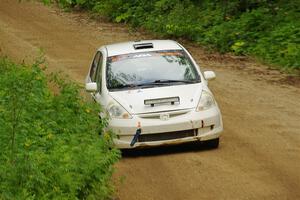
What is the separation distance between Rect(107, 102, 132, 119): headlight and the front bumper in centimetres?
7

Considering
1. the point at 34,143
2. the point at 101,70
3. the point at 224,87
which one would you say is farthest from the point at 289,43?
the point at 34,143

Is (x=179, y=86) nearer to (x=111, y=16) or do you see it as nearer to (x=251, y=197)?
(x=251, y=197)

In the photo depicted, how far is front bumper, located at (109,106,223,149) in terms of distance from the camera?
11.1m

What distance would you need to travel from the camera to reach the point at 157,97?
37.0 feet

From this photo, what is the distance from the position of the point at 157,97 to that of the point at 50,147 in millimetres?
3036

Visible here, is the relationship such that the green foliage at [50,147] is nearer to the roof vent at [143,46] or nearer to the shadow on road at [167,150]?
the shadow on road at [167,150]

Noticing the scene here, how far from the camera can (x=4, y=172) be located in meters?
7.16

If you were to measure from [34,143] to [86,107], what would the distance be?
203 centimetres

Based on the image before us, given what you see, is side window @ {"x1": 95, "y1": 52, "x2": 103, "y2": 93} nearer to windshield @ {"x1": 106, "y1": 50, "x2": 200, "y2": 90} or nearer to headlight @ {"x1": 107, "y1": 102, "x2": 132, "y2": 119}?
windshield @ {"x1": 106, "y1": 50, "x2": 200, "y2": 90}

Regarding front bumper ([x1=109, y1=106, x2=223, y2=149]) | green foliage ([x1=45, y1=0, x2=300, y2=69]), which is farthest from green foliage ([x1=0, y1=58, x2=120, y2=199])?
green foliage ([x1=45, y1=0, x2=300, y2=69])

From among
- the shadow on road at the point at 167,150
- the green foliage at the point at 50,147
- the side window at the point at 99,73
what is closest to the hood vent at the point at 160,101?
the shadow on road at the point at 167,150

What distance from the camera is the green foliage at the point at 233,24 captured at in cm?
2058

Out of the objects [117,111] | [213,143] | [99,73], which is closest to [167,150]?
[213,143]

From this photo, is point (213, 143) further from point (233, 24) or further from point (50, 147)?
point (233, 24)
